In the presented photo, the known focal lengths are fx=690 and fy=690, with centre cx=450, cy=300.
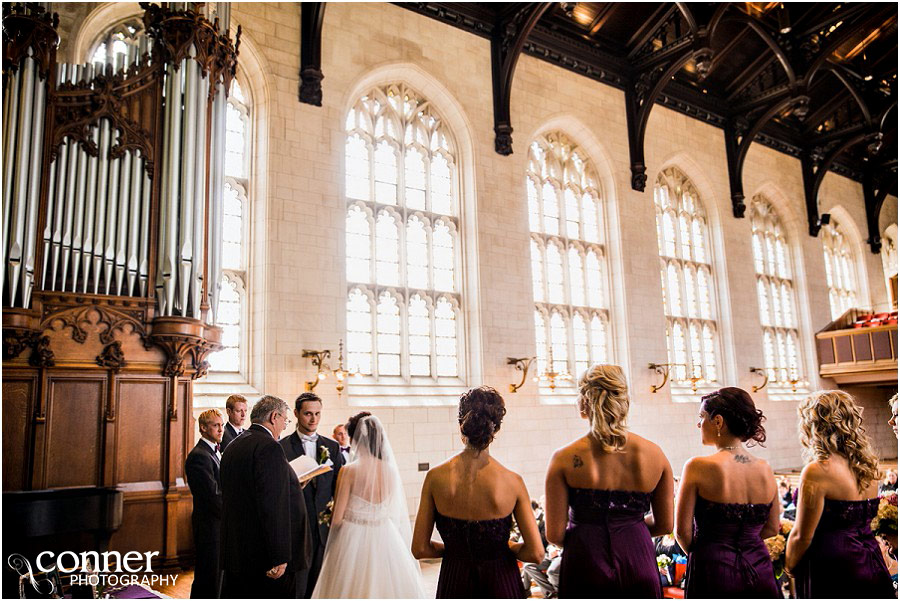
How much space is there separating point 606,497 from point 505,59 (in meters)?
8.75

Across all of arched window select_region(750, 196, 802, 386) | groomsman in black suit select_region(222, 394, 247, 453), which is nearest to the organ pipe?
groomsman in black suit select_region(222, 394, 247, 453)

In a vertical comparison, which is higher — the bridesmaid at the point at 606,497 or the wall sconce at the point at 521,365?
the wall sconce at the point at 521,365

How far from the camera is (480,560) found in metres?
2.54

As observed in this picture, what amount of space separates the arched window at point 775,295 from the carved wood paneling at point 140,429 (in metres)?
11.6

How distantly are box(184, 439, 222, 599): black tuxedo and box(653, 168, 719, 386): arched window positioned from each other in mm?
9099

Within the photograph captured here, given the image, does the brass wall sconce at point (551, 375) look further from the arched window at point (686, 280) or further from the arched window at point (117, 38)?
the arched window at point (117, 38)

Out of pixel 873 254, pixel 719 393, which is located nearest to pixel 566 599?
pixel 719 393

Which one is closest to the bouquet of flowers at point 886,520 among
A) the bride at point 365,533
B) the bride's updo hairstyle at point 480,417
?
the bride's updo hairstyle at point 480,417

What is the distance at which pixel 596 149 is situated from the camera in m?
11.4

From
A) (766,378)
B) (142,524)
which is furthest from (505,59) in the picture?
(142,524)

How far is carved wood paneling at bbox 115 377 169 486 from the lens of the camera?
5.44 metres

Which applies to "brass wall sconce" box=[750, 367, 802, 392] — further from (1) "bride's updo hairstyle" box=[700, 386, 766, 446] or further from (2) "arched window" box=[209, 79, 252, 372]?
(1) "bride's updo hairstyle" box=[700, 386, 766, 446]

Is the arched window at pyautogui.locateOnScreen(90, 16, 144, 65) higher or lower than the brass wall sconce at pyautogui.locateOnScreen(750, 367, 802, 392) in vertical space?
higher

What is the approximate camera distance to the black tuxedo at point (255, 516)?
10.9 ft
